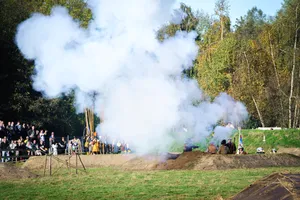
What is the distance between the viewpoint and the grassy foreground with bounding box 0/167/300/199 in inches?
818

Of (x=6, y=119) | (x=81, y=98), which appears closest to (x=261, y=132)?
(x=81, y=98)

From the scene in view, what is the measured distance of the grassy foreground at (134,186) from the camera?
20775 millimetres

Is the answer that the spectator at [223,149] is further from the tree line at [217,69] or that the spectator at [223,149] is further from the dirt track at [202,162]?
the tree line at [217,69]

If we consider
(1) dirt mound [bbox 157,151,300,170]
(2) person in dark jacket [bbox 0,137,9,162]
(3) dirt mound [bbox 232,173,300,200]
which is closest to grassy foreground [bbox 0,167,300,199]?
(1) dirt mound [bbox 157,151,300,170]

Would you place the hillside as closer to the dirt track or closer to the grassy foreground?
the dirt track

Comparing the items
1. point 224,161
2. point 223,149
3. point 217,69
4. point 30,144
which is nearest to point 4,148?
point 30,144

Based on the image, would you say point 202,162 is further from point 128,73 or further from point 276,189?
point 276,189

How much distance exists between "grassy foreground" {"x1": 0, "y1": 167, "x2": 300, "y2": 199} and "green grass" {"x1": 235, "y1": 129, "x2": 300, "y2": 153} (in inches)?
954

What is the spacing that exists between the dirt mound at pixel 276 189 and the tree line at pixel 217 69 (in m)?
33.0

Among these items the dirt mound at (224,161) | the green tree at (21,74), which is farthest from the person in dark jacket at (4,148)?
the dirt mound at (224,161)

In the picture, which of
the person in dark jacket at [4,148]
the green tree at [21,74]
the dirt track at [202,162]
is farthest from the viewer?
the green tree at [21,74]

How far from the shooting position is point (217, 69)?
192 ft

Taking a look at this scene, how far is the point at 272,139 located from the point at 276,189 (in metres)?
42.6

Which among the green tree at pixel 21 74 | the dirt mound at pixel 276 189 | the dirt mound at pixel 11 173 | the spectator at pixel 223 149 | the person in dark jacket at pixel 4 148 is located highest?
the green tree at pixel 21 74
